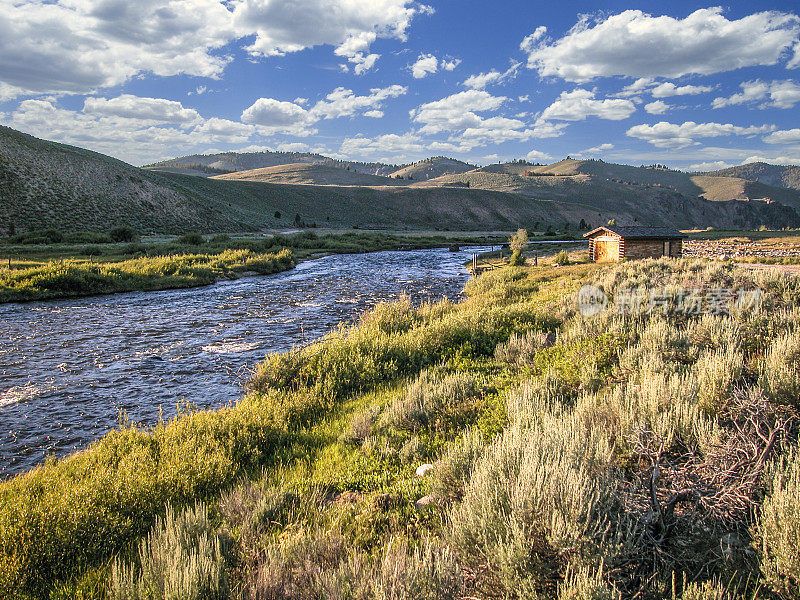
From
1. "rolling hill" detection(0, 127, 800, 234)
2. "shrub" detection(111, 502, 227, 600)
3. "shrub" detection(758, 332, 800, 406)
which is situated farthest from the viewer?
"rolling hill" detection(0, 127, 800, 234)

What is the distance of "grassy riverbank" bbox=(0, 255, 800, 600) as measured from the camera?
8.98 feet

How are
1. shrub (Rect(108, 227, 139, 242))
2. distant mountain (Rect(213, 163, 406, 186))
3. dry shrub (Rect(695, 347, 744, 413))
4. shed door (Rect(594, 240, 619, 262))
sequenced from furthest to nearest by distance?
distant mountain (Rect(213, 163, 406, 186))
shrub (Rect(108, 227, 139, 242))
shed door (Rect(594, 240, 619, 262))
dry shrub (Rect(695, 347, 744, 413))

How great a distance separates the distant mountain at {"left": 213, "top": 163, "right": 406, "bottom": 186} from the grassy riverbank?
6622 inches

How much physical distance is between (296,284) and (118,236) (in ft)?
92.5

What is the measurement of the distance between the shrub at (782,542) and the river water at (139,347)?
27.2 ft

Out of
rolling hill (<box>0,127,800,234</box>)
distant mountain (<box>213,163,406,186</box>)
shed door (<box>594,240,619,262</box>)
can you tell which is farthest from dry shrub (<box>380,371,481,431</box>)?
distant mountain (<box>213,163,406,186</box>)

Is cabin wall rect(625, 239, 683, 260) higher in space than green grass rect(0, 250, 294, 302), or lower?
higher

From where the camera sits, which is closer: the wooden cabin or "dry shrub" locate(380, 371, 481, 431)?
"dry shrub" locate(380, 371, 481, 431)

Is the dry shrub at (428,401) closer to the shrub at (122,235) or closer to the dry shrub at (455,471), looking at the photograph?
the dry shrub at (455,471)

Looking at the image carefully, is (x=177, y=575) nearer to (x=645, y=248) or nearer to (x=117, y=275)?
(x=117, y=275)

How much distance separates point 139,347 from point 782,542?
14.2m

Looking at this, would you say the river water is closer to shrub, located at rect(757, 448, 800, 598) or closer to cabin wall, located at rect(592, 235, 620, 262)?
shrub, located at rect(757, 448, 800, 598)

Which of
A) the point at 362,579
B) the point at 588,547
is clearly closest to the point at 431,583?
the point at 362,579

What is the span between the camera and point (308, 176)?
177000mm
